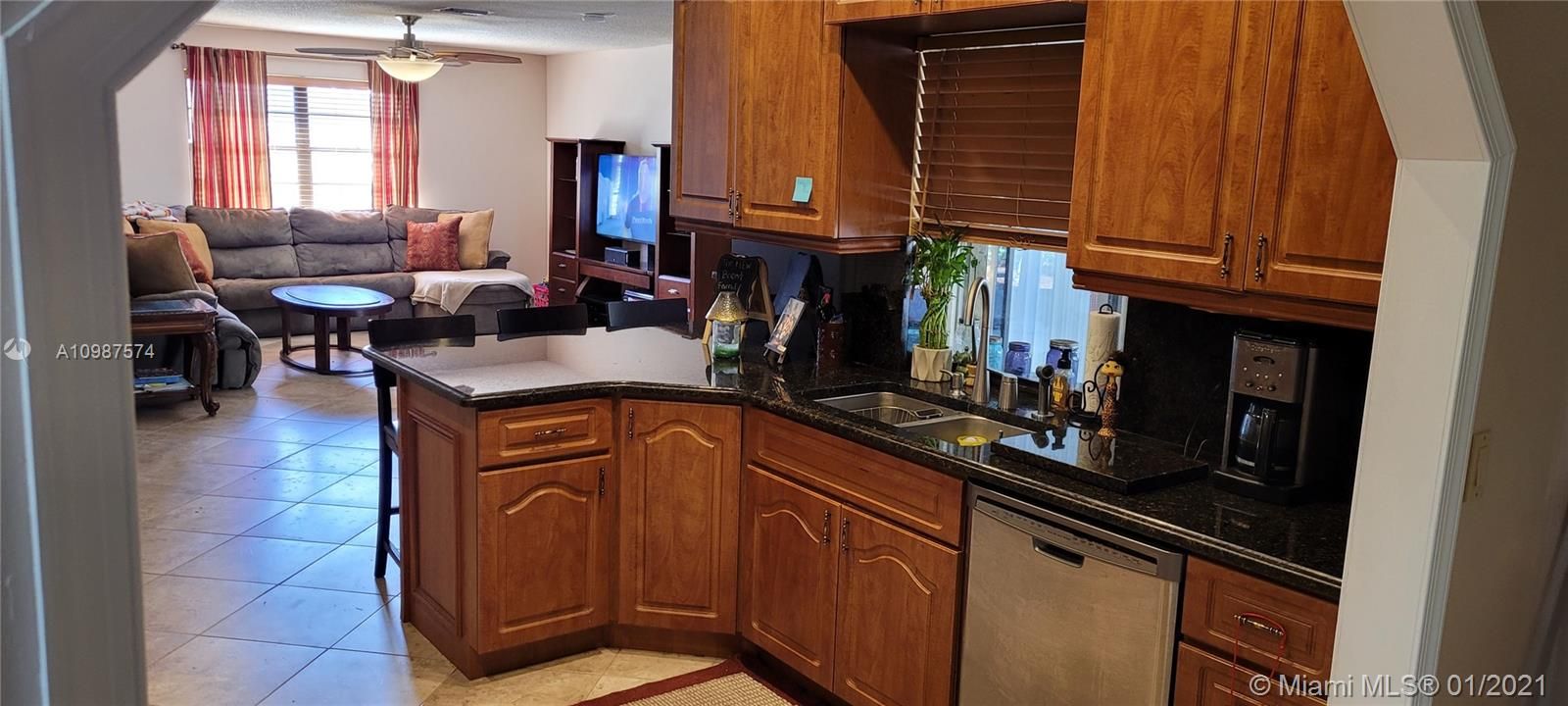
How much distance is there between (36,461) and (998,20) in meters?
2.34

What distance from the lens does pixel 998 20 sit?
2859 mm

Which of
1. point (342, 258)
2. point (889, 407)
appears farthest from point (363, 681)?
point (342, 258)

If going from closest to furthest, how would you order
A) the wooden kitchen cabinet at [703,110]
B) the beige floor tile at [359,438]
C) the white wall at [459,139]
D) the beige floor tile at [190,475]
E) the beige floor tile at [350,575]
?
the wooden kitchen cabinet at [703,110] → the beige floor tile at [350,575] → the beige floor tile at [190,475] → the beige floor tile at [359,438] → the white wall at [459,139]

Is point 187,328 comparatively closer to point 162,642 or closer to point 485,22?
point 485,22

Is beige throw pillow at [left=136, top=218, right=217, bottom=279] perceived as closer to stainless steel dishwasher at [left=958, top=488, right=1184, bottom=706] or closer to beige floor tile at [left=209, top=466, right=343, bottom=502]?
beige floor tile at [left=209, top=466, right=343, bottom=502]

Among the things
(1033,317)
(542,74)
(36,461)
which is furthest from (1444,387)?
(542,74)

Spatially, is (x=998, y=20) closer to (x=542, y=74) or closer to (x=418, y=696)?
(x=418, y=696)

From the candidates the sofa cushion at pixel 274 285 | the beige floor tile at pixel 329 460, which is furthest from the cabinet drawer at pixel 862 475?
the sofa cushion at pixel 274 285

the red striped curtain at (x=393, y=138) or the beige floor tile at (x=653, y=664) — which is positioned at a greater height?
the red striped curtain at (x=393, y=138)

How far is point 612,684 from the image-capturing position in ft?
10.4

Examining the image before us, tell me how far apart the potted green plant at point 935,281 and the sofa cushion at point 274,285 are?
19.9ft

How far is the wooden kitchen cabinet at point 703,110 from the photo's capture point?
3.42 m

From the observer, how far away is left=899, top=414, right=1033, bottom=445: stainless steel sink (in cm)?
297

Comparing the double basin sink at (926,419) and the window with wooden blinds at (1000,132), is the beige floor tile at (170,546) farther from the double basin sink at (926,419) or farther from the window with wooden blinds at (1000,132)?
the window with wooden blinds at (1000,132)
